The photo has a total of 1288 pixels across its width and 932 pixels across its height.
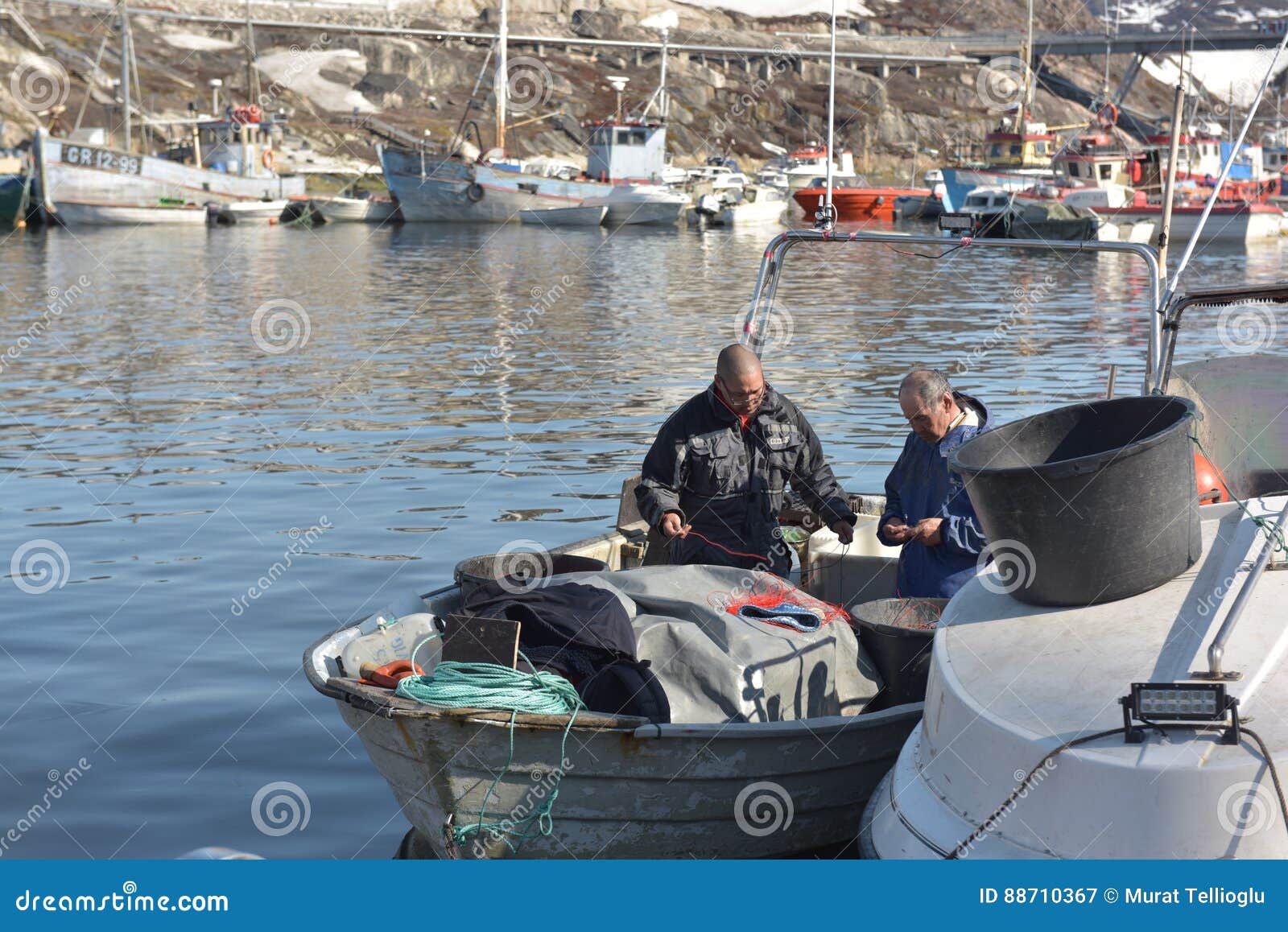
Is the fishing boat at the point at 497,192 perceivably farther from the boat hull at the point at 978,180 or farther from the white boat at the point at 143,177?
the boat hull at the point at 978,180

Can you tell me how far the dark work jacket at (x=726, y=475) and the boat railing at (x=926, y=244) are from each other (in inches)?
29.6

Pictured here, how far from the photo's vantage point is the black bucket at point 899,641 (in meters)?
6.18

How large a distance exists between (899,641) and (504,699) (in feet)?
5.45

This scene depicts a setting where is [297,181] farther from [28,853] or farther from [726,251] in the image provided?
[28,853]

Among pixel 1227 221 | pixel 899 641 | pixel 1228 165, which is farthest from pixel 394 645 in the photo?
pixel 1227 221

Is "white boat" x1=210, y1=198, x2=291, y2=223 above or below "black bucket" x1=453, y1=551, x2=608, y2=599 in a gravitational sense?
above

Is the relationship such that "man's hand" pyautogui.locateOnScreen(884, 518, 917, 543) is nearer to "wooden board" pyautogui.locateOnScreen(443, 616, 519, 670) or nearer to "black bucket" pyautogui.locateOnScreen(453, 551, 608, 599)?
"black bucket" pyautogui.locateOnScreen(453, 551, 608, 599)

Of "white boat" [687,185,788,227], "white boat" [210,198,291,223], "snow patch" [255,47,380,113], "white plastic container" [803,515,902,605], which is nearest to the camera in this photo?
"white plastic container" [803,515,902,605]

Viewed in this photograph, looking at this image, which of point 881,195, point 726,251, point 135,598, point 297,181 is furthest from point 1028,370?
point 297,181

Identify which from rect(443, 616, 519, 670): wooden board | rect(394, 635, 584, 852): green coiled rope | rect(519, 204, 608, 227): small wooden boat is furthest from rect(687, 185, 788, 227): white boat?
rect(394, 635, 584, 852): green coiled rope

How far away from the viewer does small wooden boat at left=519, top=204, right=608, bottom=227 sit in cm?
5500

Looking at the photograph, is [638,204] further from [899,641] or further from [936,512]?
[899,641]

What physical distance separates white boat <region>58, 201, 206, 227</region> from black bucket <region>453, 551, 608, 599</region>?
156 ft

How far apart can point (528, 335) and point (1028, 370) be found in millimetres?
8210
